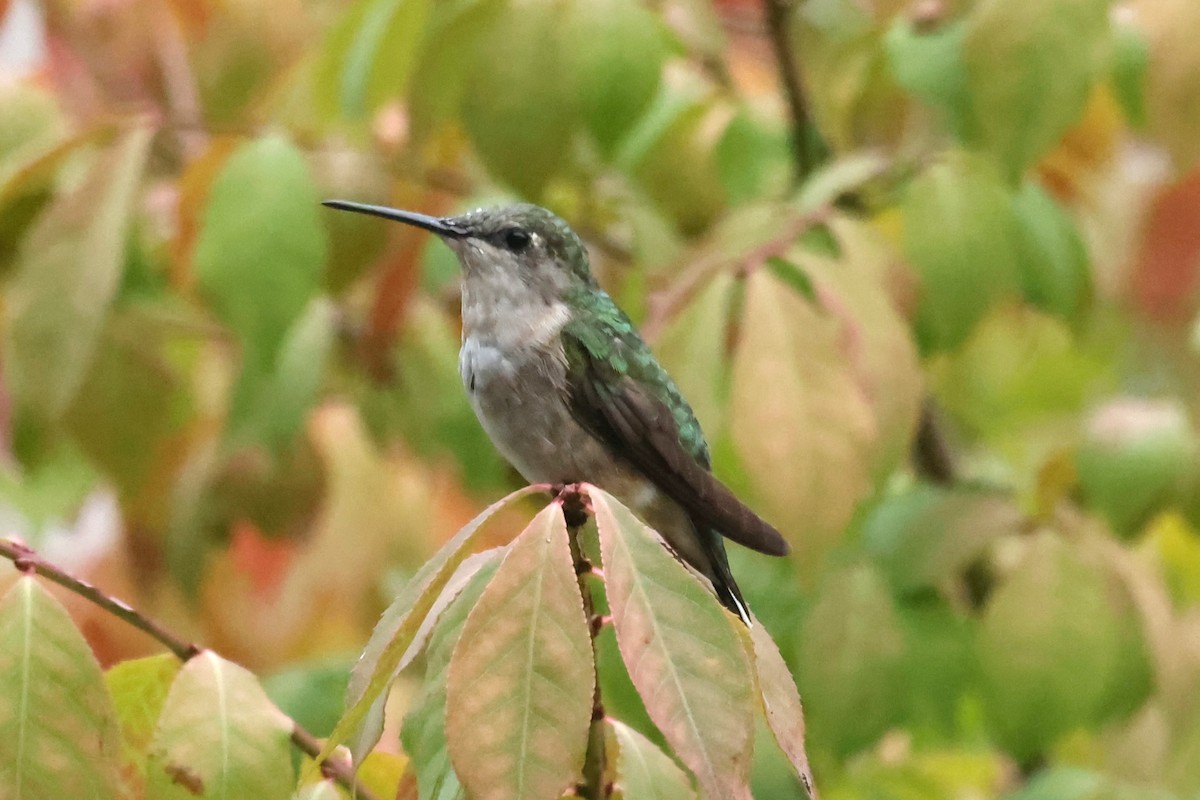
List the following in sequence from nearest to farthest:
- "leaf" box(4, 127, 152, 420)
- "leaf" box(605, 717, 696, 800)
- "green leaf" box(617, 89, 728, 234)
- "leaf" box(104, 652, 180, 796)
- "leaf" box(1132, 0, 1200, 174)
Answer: "leaf" box(605, 717, 696, 800)
"leaf" box(104, 652, 180, 796)
"leaf" box(4, 127, 152, 420)
"leaf" box(1132, 0, 1200, 174)
"green leaf" box(617, 89, 728, 234)

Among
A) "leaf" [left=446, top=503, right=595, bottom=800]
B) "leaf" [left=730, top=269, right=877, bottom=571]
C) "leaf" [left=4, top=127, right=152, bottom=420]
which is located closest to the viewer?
"leaf" [left=446, top=503, right=595, bottom=800]

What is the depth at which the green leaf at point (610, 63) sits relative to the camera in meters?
1.93

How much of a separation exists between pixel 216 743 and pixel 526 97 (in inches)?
41.5

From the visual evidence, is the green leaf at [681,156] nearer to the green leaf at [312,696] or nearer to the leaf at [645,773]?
the green leaf at [312,696]

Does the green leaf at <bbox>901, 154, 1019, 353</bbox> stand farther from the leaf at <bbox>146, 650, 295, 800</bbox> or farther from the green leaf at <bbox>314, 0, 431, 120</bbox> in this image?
the leaf at <bbox>146, 650, 295, 800</bbox>

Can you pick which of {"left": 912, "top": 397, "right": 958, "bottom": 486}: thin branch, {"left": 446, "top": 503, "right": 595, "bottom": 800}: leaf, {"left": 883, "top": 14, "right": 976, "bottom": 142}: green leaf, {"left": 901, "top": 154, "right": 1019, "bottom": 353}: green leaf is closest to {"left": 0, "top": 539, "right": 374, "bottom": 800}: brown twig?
{"left": 446, "top": 503, "right": 595, "bottom": 800}: leaf

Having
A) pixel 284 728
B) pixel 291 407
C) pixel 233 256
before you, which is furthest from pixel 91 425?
pixel 284 728

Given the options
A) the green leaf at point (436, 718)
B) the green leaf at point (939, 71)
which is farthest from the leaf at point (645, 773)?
the green leaf at point (939, 71)

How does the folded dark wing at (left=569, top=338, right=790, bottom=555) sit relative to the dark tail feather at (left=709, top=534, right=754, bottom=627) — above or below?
above

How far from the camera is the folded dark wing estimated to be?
56.1 inches

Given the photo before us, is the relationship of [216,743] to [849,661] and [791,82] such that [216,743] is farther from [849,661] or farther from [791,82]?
[791,82]

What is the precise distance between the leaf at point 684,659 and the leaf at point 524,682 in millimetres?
34

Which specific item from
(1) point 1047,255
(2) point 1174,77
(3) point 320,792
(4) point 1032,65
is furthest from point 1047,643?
(3) point 320,792

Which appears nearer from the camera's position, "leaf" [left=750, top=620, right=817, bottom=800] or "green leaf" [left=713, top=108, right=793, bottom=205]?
"leaf" [left=750, top=620, right=817, bottom=800]
